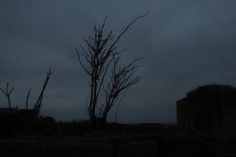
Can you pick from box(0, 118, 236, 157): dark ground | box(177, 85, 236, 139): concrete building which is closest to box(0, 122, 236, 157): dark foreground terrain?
box(0, 118, 236, 157): dark ground

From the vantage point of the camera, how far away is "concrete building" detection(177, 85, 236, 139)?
7.98 m

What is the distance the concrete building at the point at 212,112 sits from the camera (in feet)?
26.2

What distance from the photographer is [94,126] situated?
269 inches

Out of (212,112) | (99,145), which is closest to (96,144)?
(99,145)

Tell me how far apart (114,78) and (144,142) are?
2842mm

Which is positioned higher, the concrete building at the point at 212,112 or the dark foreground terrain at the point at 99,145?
the concrete building at the point at 212,112

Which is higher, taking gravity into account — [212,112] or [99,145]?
[212,112]

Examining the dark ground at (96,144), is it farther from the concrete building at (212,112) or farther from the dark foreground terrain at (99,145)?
the concrete building at (212,112)

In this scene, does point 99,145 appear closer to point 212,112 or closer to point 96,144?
point 96,144

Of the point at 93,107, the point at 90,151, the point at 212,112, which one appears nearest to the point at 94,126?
the point at 93,107

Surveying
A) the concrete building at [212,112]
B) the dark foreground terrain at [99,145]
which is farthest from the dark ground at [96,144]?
the concrete building at [212,112]

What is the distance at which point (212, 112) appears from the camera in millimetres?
8117

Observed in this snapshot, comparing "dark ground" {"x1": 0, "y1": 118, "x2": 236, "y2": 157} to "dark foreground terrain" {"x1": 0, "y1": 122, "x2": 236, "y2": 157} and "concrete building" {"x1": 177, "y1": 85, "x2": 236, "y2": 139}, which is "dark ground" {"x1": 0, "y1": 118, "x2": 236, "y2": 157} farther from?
"concrete building" {"x1": 177, "y1": 85, "x2": 236, "y2": 139}

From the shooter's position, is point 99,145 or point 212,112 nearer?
point 99,145
